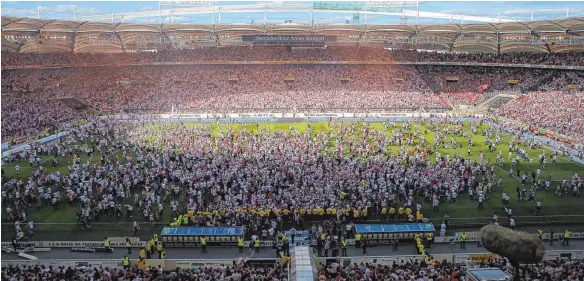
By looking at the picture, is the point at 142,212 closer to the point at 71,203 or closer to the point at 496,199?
the point at 71,203

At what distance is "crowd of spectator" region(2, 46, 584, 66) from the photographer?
54.3m

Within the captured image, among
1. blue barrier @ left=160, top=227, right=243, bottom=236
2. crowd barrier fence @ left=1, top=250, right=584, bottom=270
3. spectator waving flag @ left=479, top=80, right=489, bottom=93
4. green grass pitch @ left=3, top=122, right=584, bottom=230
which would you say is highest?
spectator waving flag @ left=479, top=80, right=489, bottom=93

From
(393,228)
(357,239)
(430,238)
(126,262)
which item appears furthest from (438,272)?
(126,262)

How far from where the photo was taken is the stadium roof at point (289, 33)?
52000mm

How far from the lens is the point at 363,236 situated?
19109 millimetres

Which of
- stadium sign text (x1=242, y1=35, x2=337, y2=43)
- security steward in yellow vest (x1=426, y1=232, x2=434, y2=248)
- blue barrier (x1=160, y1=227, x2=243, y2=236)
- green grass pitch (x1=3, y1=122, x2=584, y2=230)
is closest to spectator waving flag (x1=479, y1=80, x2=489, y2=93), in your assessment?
stadium sign text (x1=242, y1=35, x2=337, y2=43)

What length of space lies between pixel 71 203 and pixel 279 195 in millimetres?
9071

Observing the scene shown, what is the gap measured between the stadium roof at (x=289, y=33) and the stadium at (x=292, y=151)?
22cm

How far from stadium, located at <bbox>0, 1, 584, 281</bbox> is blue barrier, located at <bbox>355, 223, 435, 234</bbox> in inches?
3.1

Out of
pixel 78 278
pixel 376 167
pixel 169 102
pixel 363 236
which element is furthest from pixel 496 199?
pixel 169 102

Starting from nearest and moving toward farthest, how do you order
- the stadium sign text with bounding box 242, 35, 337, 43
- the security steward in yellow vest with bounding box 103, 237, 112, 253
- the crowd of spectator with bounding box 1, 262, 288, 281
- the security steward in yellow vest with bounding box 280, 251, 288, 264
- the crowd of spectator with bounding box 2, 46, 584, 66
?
the crowd of spectator with bounding box 1, 262, 288, 281 → the security steward in yellow vest with bounding box 280, 251, 288, 264 → the security steward in yellow vest with bounding box 103, 237, 112, 253 → the crowd of spectator with bounding box 2, 46, 584, 66 → the stadium sign text with bounding box 242, 35, 337, 43

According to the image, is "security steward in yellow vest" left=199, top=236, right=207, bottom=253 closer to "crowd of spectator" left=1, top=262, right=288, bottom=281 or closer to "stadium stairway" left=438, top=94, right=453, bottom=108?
"crowd of spectator" left=1, top=262, right=288, bottom=281

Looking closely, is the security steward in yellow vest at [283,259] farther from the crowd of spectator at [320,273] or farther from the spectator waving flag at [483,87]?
the spectator waving flag at [483,87]

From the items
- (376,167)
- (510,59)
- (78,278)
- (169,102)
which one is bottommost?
(78,278)
